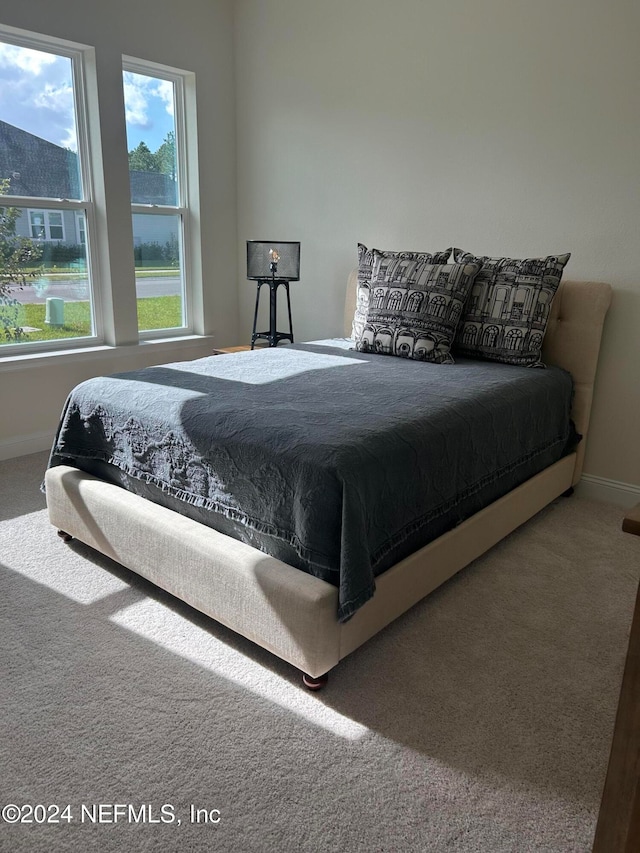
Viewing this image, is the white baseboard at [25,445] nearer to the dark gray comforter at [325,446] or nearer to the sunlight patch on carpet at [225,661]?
the dark gray comforter at [325,446]

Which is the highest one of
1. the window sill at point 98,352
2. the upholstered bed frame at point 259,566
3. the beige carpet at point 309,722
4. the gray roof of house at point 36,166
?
the gray roof of house at point 36,166

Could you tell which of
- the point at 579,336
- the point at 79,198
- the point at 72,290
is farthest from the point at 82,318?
the point at 579,336

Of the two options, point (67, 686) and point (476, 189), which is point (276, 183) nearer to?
point (476, 189)

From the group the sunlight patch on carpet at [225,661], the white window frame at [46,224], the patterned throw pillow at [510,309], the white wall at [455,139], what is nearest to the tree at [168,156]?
the white wall at [455,139]

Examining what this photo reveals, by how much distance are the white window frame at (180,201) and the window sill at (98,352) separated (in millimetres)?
112

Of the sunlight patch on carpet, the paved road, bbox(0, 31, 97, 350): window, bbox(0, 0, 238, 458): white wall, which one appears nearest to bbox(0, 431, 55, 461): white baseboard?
bbox(0, 0, 238, 458): white wall

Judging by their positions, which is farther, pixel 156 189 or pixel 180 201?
pixel 180 201

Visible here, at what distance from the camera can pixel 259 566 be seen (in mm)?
1884

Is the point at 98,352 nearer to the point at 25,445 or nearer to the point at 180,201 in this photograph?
the point at 25,445

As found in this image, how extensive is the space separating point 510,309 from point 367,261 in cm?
88

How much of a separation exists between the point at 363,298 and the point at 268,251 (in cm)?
86

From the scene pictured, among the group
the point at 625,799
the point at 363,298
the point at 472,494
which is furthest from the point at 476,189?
the point at 625,799

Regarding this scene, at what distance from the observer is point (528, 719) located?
1776 mm

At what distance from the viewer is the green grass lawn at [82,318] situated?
3.84m
